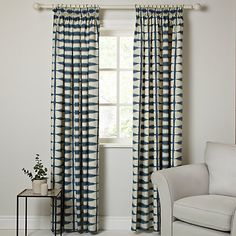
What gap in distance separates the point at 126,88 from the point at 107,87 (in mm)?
202

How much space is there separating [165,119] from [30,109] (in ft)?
4.48

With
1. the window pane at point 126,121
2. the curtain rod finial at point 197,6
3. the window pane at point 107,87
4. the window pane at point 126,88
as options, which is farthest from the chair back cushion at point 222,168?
the curtain rod finial at point 197,6

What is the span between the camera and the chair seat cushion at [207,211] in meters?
3.17

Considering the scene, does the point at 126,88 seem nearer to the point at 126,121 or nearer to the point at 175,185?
the point at 126,121

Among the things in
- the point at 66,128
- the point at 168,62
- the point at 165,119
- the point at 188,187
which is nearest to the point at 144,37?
the point at 168,62

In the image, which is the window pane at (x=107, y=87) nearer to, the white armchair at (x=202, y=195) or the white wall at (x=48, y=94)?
the white wall at (x=48, y=94)

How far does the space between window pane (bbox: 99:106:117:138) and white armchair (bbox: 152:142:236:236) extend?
98 cm

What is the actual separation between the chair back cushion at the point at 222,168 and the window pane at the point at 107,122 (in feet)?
3.53

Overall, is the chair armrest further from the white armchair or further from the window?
the window

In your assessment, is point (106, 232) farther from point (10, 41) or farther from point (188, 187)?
point (10, 41)

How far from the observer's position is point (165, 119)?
13.5 feet

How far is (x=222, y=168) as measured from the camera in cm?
374

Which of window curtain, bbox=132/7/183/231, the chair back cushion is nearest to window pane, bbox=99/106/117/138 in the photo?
window curtain, bbox=132/7/183/231

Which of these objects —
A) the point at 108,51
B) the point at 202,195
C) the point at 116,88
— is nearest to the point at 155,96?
the point at 116,88
